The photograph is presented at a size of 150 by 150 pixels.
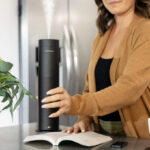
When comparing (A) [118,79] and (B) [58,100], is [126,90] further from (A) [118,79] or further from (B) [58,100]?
(B) [58,100]

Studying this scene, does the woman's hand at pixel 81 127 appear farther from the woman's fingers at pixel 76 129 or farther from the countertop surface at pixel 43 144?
the countertop surface at pixel 43 144

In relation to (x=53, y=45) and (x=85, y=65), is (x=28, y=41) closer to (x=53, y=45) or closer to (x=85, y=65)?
(x=85, y=65)

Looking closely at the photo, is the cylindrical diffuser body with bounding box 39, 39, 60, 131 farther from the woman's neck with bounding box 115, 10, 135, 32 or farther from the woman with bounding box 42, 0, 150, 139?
the woman's neck with bounding box 115, 10, 135, 32

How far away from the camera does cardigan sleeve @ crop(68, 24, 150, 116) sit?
4.40 ft

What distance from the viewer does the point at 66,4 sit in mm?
3010

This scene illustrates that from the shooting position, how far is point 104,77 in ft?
5.45

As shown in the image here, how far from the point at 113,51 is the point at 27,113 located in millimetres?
1401

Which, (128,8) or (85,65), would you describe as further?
(85,65)

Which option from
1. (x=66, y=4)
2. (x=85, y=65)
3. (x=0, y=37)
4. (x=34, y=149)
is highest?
(x=66, y=4)

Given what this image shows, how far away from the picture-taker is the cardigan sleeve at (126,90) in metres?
1.34

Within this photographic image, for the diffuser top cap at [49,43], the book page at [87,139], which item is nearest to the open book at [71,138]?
the book page at [87,139]


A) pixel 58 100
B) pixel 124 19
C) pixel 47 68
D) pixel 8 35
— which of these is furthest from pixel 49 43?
pixel 8 35

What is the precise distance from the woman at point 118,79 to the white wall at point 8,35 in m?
1.17

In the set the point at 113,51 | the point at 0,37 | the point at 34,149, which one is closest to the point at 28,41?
the point at 0,37
